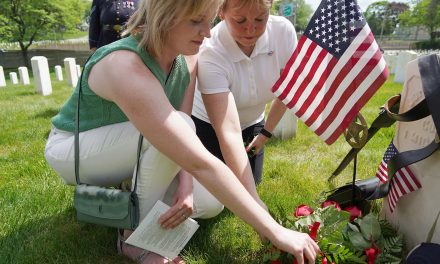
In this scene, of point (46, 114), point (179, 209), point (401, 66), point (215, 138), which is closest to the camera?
point (179, 209)

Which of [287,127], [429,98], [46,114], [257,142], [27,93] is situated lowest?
[27,93]

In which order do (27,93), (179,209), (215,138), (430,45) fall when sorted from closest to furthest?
(179,209) < (215,138) < (27,93) < (430,45)

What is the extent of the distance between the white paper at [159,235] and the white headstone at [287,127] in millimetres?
2210

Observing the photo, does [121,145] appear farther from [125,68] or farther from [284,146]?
[284,146]

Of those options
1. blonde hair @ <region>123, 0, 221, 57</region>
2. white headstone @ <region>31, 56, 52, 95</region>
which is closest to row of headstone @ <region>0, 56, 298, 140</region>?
white headstone @ <region>31, 56, 52, 95</region>

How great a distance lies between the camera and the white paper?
1.64m

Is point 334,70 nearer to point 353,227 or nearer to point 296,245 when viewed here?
point 353,227

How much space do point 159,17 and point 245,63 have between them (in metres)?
0.82

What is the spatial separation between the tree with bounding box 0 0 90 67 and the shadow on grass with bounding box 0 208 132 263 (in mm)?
23460

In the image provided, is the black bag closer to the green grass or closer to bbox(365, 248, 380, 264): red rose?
the green grass

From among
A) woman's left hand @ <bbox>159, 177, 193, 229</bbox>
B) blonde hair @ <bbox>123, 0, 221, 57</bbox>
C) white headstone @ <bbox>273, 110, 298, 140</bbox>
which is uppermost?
blonde hair @ <bbox>123, 0, 221, 57</bbox>

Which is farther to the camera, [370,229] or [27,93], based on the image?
[27,93]

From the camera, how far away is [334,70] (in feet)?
6.11

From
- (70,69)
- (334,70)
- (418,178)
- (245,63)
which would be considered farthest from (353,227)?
(70,69)
